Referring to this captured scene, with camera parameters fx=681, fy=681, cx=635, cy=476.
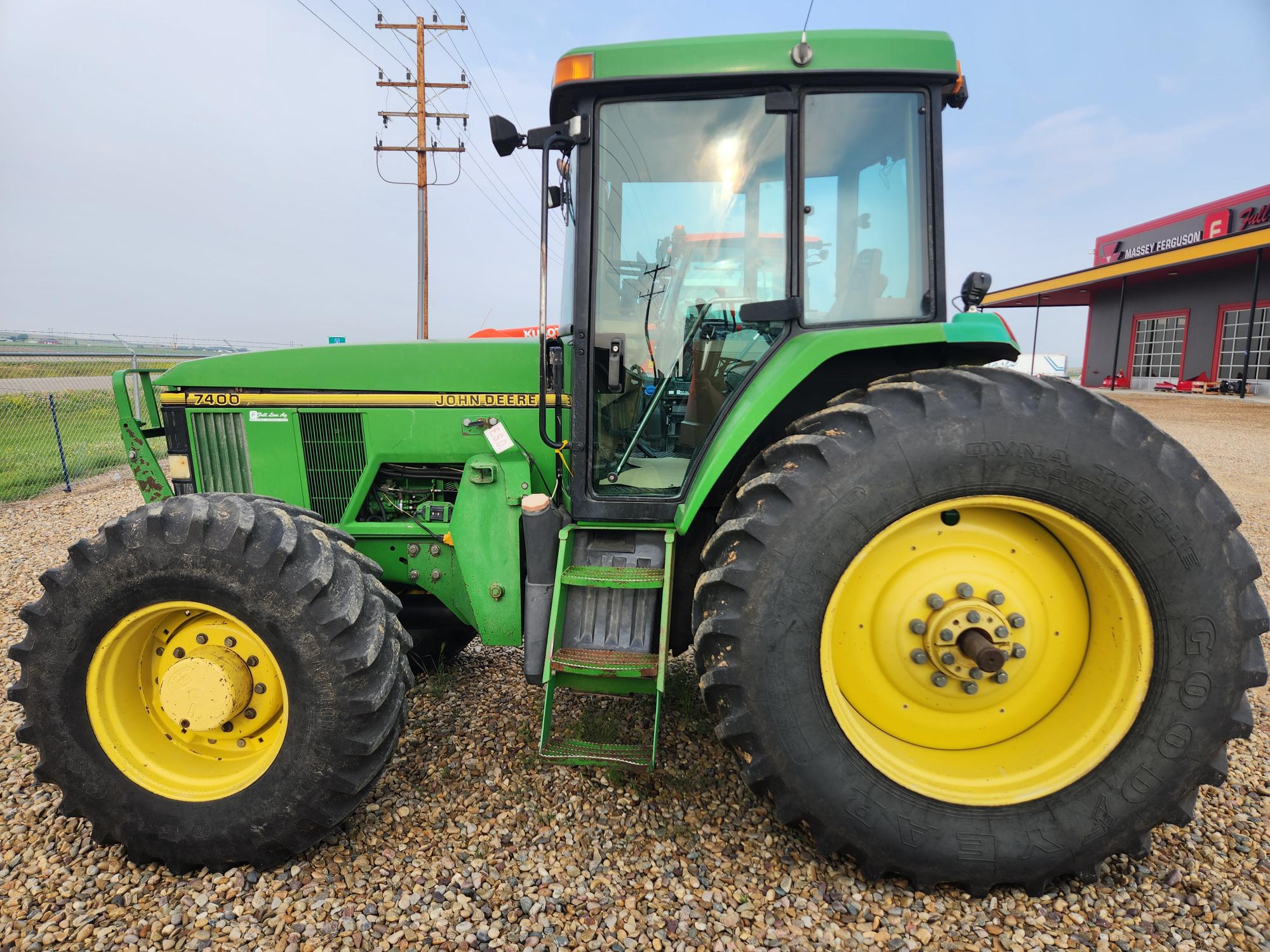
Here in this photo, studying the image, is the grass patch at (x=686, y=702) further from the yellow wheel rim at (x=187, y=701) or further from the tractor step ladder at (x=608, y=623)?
the yellow wheel rim at (x=187, y=701)

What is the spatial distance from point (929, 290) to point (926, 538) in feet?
2.80

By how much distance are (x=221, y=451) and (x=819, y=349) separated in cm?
240

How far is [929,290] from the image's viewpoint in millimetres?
2324

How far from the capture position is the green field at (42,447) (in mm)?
8516

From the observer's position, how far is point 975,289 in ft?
7.92

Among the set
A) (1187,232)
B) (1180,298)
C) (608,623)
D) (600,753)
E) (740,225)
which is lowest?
(600,753)

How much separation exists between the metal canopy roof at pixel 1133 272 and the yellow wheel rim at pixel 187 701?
43.0 feet

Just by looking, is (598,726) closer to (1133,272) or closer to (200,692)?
(200,692)

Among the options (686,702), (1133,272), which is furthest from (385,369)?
(1133,272)

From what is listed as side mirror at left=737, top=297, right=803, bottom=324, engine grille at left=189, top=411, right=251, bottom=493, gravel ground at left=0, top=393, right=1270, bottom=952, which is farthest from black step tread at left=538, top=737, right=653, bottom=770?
engine grille at left=189, top=411, right=251, bottom=493

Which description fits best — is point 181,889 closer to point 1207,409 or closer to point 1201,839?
point 1201,839

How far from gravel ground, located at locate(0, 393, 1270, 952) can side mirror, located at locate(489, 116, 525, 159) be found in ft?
7.26

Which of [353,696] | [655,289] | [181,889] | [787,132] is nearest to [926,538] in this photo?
[655,289]

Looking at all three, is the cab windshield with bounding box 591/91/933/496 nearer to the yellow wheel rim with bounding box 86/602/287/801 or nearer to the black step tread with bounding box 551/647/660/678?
the black step tread with bounding box 551/647/660/678
